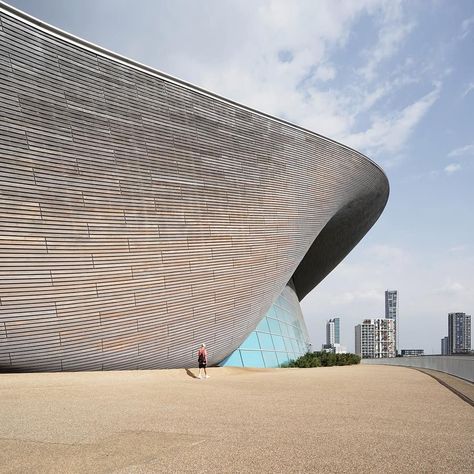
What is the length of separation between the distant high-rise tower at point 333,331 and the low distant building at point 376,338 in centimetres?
7899

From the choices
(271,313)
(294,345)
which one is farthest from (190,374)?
(294,345)

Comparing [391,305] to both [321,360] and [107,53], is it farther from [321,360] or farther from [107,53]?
[107,53]

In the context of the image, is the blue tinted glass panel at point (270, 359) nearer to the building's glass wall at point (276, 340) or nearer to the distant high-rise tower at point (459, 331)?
the building's glass wall at point (276, 340)

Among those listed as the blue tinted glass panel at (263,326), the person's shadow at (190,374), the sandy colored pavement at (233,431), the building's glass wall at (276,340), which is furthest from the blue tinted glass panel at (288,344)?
the sandy colored pavement at (233,431)

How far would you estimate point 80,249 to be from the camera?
1448 cm

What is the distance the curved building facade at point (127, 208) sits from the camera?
13.1 m

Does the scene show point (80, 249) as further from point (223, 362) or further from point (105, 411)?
point (223, 362)

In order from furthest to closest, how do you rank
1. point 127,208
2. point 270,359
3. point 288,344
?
1. point 288,344
2. point 270,359
3. point 127,208

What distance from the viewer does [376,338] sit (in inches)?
3570

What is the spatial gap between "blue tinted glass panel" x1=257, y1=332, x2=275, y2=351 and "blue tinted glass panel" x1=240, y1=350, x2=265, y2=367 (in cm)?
60

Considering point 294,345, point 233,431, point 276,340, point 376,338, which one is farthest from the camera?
point 376,338

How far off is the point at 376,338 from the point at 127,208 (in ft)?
272

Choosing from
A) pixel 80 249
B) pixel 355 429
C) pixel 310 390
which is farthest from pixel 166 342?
pixel 355 429

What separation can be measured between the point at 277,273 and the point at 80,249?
9.87m
